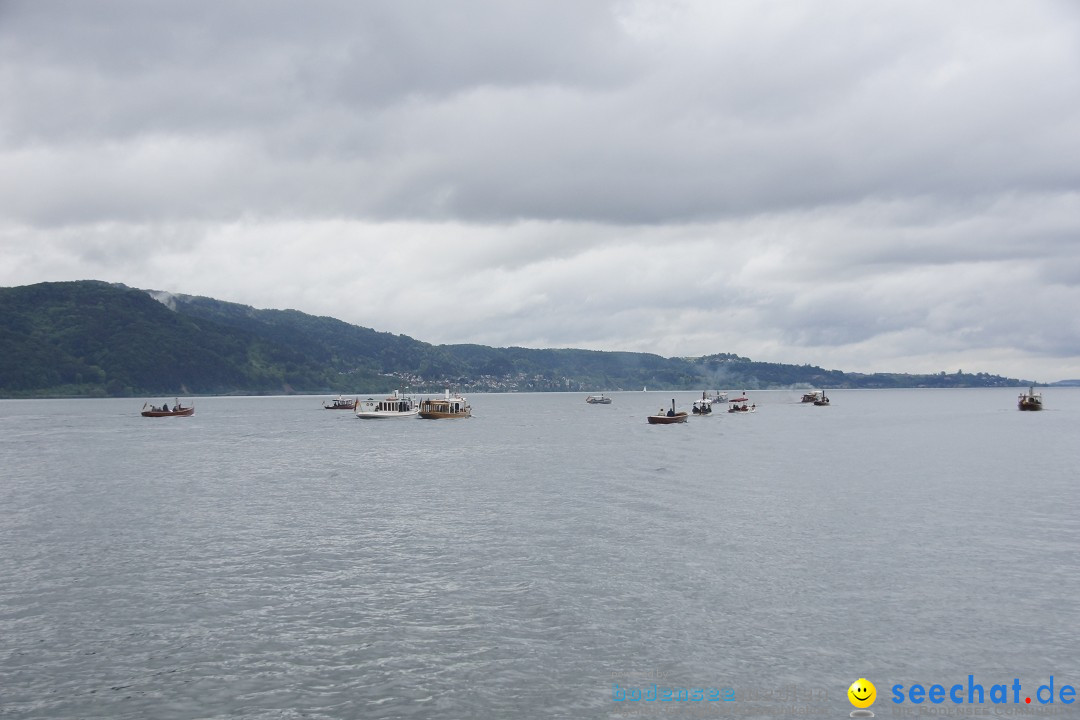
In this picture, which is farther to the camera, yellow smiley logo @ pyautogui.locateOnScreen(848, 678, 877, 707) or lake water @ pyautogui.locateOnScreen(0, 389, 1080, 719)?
lake water @ pyautogui.locateOnScreen(0, 389, 1080, 719)

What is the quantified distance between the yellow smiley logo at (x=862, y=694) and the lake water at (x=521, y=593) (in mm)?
353

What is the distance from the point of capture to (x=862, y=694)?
79.1ft

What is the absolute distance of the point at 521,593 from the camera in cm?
3594

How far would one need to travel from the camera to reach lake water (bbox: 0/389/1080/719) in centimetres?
2533

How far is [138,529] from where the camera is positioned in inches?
2078

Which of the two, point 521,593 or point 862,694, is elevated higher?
point 862,694

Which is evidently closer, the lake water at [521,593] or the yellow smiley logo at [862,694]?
the yellow smiley logo at [862,694]

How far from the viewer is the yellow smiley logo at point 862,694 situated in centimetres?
2391

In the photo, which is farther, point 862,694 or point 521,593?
point 521,593

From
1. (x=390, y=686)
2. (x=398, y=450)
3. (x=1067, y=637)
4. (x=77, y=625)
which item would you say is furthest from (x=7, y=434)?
(x=1067, y=637)

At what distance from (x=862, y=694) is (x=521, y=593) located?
15910 mm

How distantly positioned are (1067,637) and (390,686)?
25.0m

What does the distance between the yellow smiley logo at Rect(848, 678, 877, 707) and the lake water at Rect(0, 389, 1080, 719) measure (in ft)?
1.16

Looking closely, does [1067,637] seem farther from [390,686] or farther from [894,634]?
[390,686]
